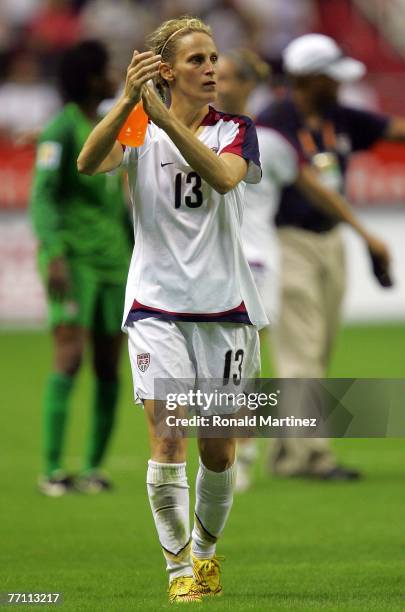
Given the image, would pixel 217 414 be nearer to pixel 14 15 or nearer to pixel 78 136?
pixel 78 136

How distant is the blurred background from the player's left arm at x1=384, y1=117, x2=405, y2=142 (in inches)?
342

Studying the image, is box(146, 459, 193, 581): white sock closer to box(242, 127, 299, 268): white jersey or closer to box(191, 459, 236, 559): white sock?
box(191, 459, 236, 559): white sock

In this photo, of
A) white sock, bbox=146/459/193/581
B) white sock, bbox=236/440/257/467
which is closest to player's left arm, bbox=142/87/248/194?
white sock, bbox=146/459/193/581

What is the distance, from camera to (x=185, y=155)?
5234 mm

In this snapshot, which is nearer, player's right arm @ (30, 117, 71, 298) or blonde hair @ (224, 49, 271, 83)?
player's right arm @ (30, 117, 71, 298)

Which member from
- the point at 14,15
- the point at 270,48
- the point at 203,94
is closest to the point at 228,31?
the point at 270,48

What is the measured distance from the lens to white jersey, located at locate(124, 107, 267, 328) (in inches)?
217

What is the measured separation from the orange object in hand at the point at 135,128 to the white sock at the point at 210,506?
1296 millimetres

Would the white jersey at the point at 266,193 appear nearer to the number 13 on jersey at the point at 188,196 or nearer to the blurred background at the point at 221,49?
the number 13 on jersey at the point at 188,196

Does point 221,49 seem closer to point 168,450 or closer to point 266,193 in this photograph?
point 266,193

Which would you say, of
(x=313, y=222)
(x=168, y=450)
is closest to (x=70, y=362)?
(x=313, y=222)

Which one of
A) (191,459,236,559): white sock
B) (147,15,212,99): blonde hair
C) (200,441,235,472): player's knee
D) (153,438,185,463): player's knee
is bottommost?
(191,459,236,559): white sock

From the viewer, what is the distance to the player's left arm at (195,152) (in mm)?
5160

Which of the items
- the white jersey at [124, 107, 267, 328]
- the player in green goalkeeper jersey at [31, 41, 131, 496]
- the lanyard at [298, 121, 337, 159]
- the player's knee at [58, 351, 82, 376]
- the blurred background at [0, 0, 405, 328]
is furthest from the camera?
the blurred background at [0, 0, 405, 328]
